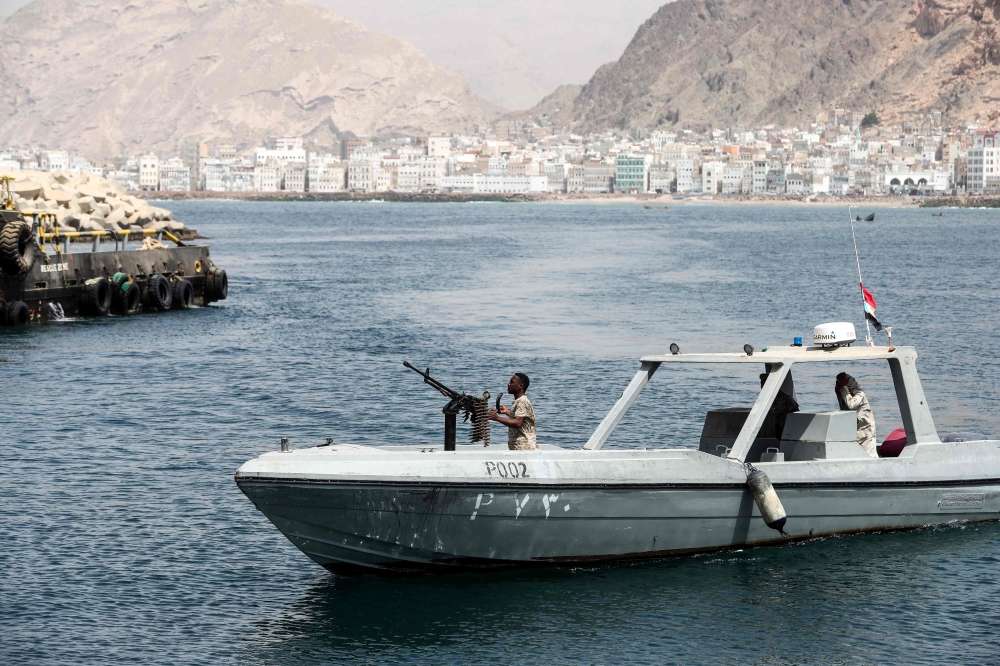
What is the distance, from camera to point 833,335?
16.0 metres

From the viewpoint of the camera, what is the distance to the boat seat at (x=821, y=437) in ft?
51.9

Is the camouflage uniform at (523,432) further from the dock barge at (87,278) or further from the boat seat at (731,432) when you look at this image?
the dock barge at (87,278)

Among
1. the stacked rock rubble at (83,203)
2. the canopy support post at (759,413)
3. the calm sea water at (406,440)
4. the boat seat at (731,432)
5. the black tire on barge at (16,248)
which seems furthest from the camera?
the stacked rock rubble at (83,203)

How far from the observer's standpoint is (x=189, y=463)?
71.5 feet

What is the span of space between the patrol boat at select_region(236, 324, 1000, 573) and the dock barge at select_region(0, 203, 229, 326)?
30492 mm

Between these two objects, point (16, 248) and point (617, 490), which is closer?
point (617, 490)

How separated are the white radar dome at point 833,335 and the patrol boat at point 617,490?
0.07ft

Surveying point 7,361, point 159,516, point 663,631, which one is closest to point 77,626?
point 159,516

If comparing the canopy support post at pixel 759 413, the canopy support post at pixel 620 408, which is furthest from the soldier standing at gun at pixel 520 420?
the canopy support post at pixel 759 413

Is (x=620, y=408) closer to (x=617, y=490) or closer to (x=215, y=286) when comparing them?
(x=617, y=490)

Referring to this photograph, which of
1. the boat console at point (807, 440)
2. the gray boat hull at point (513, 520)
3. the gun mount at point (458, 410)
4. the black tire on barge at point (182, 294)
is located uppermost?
the gun mount at point (458, 410)

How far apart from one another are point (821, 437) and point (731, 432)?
1.07 meters

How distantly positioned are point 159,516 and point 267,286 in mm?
47481

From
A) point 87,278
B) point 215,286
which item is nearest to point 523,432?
point 87,278
